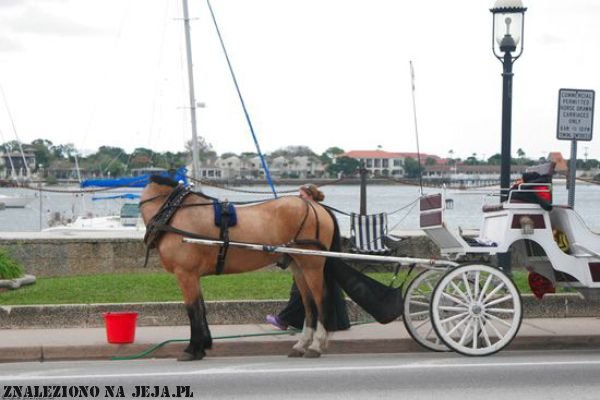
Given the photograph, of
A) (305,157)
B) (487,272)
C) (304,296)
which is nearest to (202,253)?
(304,296)

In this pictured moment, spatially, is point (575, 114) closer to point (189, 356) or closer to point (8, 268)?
point (189, 356)

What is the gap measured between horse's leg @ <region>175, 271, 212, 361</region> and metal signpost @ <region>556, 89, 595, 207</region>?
232 inches

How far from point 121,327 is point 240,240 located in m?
1.74

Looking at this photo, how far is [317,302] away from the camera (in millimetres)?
11898

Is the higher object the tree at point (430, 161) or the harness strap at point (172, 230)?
the harness strap at point (172, 230)

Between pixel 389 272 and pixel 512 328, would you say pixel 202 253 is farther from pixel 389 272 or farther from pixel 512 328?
pixel 389 272

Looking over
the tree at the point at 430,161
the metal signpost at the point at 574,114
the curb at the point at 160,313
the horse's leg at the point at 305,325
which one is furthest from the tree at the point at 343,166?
the horse's leg at the point at 305,325

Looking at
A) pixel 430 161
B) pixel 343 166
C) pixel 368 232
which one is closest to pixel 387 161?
pixel 343 166

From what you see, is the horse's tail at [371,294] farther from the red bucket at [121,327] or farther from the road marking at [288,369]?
the red bucket at [121,327]

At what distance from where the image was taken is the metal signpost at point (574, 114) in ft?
47.9

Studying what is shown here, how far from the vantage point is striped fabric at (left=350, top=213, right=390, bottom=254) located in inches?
646

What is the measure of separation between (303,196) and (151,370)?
9.46ft

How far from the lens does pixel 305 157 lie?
4702 inches

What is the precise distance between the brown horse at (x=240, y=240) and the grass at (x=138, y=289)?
2.61m
